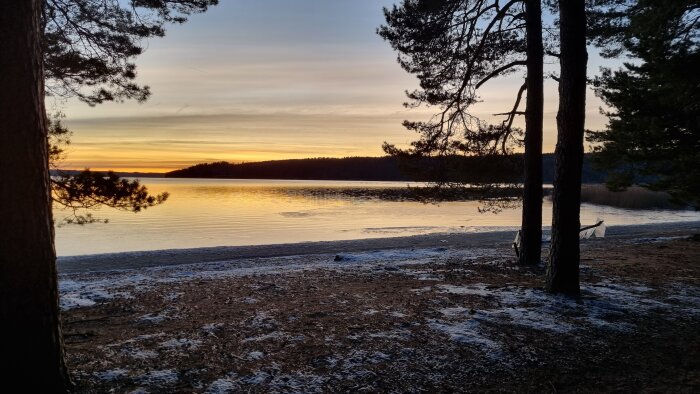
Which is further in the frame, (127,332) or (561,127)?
(561,127)

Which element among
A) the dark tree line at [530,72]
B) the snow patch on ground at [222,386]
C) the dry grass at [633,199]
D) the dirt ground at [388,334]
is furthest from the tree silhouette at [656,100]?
the dry grass at [633,199]

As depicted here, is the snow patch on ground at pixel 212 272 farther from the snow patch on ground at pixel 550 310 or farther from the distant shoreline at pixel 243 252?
→ the snow patch on ground at pixel 550 310

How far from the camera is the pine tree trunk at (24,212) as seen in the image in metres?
3.32

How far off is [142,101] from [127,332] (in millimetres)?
5734

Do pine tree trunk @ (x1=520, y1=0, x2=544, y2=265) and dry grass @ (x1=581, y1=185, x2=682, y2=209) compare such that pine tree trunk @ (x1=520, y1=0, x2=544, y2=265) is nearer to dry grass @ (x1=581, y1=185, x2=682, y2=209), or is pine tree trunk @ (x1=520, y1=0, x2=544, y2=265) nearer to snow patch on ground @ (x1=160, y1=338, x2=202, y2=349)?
snow patch on ground @ (x1=160, y1=338, x2=202, y2=349)

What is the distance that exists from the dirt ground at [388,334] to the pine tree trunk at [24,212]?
0.67 metres

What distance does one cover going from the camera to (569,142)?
7031 millimetres

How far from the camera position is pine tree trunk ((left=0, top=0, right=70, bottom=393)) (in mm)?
3324

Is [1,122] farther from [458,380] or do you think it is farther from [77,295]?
[77,295]

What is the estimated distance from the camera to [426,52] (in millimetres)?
11000

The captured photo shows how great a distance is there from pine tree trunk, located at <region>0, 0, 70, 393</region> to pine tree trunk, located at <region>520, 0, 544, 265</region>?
29.7 ft

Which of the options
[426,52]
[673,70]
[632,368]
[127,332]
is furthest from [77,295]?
[673,70]

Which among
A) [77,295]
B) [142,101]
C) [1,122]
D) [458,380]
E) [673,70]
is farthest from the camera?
[673,70]

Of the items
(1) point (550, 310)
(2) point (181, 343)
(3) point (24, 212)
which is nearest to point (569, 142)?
(1) point (550, 310)
